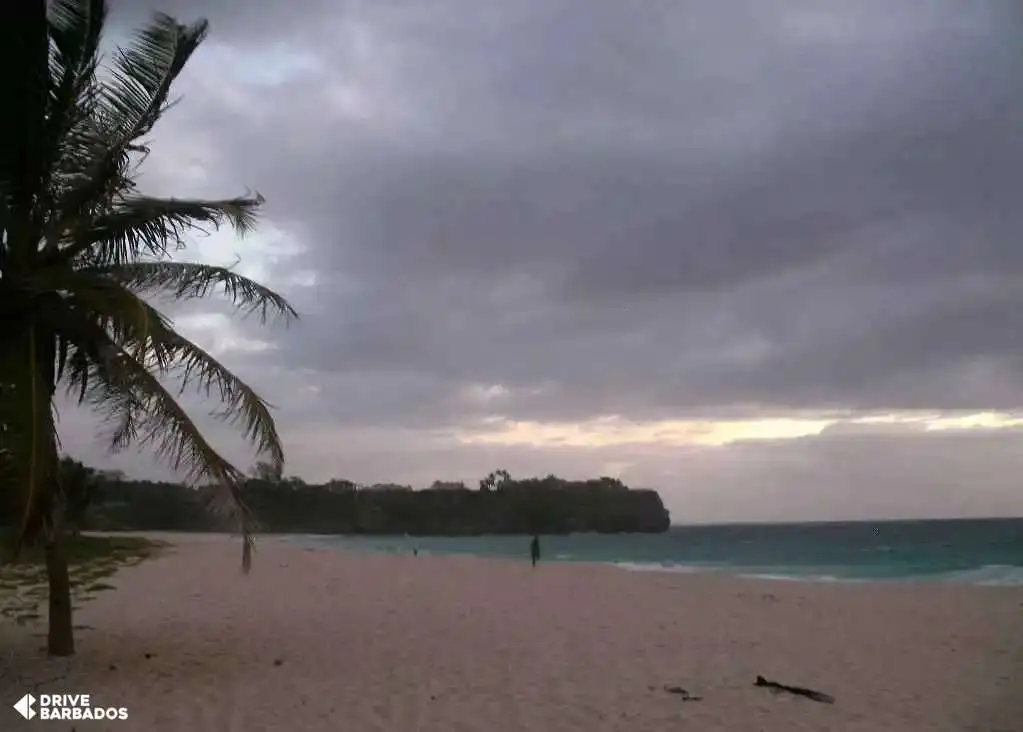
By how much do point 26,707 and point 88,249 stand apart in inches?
160

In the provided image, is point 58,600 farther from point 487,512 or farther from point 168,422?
point 487,512

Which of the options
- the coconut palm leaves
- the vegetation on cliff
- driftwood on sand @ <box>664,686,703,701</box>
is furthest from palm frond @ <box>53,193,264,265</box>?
the vegetation on cliff

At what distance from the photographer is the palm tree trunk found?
29.4ft

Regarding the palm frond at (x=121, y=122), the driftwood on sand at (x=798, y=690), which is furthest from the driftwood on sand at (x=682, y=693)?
the palm frond at (x=121, y=122)

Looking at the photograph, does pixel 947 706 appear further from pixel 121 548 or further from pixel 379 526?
pixel 379 526

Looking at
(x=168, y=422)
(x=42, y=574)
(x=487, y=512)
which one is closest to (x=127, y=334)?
(x=168, y=422)

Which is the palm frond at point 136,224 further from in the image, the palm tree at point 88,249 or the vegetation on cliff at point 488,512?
the vegetation on cliff at point 488,512

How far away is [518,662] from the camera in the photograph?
34.4 ft

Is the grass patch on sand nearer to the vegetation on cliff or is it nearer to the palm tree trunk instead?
the palm tree trunk

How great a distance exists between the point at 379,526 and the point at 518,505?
19976mm

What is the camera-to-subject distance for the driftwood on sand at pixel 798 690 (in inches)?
340

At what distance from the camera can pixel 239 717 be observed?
7.46 meters
